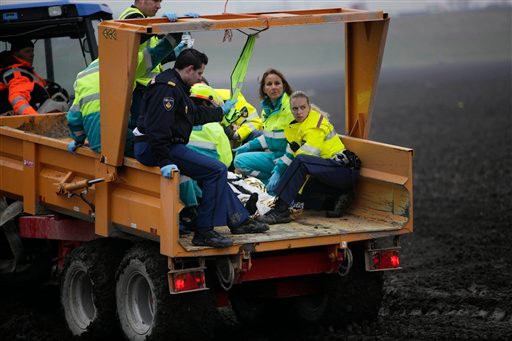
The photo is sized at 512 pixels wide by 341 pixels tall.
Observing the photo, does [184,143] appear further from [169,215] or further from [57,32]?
[57,32]

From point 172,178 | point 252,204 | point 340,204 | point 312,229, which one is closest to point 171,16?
point 172,178

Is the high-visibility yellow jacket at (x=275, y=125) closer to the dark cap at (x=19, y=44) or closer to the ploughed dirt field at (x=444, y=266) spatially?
the ploughed dirt field at (x=444, y=266)

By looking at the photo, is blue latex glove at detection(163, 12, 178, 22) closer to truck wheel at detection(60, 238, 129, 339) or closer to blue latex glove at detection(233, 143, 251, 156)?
truck wheel at detection(60, 238, 129, 339)

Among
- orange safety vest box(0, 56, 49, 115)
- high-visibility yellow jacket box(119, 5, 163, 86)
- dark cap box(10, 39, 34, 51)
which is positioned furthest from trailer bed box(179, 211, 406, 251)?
dark cap box(10, 39, 34, 51)

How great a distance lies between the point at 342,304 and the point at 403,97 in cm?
2907

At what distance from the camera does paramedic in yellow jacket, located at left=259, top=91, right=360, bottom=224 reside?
31.2 feet

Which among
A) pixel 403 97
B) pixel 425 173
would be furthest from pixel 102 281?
pixel 403 97

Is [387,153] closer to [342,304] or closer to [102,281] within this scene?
[342,304]

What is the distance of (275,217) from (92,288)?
1467mm

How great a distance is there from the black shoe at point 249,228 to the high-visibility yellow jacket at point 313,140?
90 cm

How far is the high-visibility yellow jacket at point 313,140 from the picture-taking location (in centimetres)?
977

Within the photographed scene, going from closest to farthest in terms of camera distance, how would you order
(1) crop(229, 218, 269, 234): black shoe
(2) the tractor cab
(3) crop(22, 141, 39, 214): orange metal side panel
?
(1) crop(229, 218, 269, 234): black shoe
(3) crop(22, 141, 39, 214): orange metal side panel
(2) the tractor cab

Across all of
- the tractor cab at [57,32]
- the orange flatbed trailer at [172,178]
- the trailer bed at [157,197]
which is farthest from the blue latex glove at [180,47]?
the tractor cab at [57,32]

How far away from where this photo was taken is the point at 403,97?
3828 cm
